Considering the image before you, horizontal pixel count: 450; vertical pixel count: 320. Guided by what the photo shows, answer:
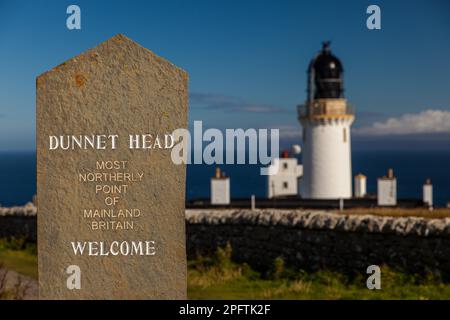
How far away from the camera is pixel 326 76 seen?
38.2 metres

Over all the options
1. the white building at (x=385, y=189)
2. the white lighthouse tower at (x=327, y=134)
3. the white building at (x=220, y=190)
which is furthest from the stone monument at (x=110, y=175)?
the white lighthouse tower at (x=327, y=134)

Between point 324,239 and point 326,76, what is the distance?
80.4 feet

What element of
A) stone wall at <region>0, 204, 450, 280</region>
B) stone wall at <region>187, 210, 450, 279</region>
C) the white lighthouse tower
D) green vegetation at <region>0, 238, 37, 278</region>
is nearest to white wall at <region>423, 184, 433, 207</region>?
the white lighthouse tower

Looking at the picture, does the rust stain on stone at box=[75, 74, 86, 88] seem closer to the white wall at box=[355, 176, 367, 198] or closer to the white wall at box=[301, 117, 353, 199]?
the white wall at box=[301, 117, 353, 199]

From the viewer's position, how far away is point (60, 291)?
8.18 meters

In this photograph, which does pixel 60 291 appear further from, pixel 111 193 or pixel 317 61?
pixel 317 61

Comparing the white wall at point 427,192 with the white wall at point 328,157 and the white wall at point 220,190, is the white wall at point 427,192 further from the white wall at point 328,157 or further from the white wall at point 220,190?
the white wall at point 220,190

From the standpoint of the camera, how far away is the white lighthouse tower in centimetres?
3784

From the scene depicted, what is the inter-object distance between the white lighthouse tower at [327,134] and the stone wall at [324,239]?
69.4ft

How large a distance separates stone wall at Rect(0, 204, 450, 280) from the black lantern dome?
72.2 feet

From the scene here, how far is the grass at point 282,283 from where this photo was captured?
12.8 meters

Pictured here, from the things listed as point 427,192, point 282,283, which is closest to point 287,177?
point 427,192

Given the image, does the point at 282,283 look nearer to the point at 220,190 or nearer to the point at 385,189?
the point at 220,190
